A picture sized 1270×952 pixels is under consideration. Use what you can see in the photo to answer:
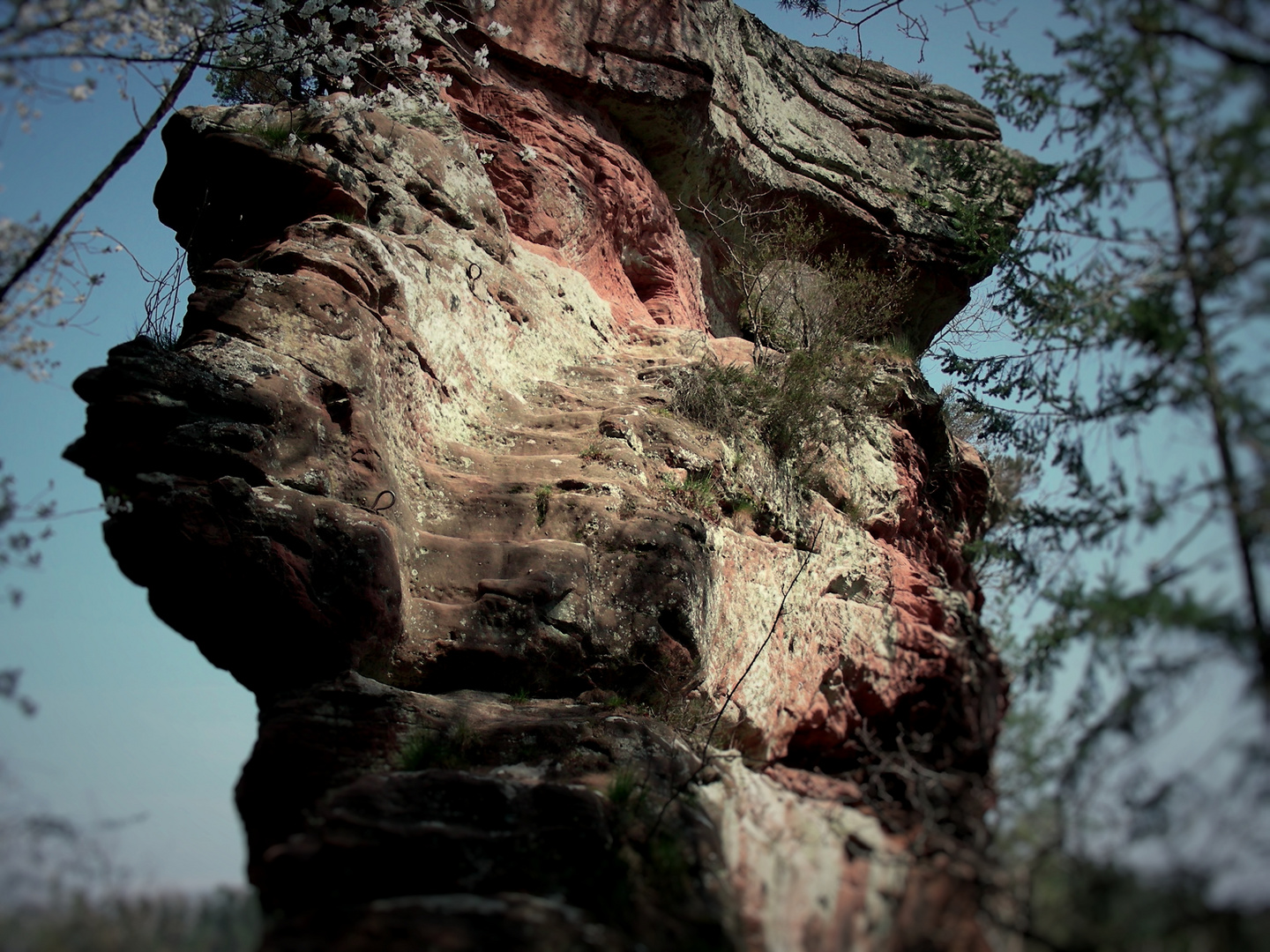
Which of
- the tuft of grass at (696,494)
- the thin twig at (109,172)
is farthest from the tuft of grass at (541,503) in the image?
the thin twig at (109,172)

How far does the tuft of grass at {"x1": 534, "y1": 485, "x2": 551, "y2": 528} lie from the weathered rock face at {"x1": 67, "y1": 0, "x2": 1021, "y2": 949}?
49mm

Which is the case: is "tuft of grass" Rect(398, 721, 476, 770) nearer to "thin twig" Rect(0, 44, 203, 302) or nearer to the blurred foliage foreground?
the blurred foliage foreground

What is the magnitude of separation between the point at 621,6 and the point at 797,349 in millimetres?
5503

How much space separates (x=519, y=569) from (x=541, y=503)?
73 cm

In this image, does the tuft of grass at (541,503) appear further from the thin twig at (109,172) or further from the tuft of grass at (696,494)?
the thin twig at (109,172)

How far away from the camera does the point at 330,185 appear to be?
22.0 ft

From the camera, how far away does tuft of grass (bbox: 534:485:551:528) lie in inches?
234

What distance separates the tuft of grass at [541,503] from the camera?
19.5 ft

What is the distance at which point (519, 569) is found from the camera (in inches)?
214

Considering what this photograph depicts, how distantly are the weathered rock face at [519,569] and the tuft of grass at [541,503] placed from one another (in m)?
0.05

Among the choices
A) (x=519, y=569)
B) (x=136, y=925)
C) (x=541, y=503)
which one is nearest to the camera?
(x=136, y=925)

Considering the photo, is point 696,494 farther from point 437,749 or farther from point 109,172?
point 109,172

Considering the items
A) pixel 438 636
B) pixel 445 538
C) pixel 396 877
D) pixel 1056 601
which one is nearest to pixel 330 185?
pixel 445 538

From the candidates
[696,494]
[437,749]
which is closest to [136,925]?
[437,749]
